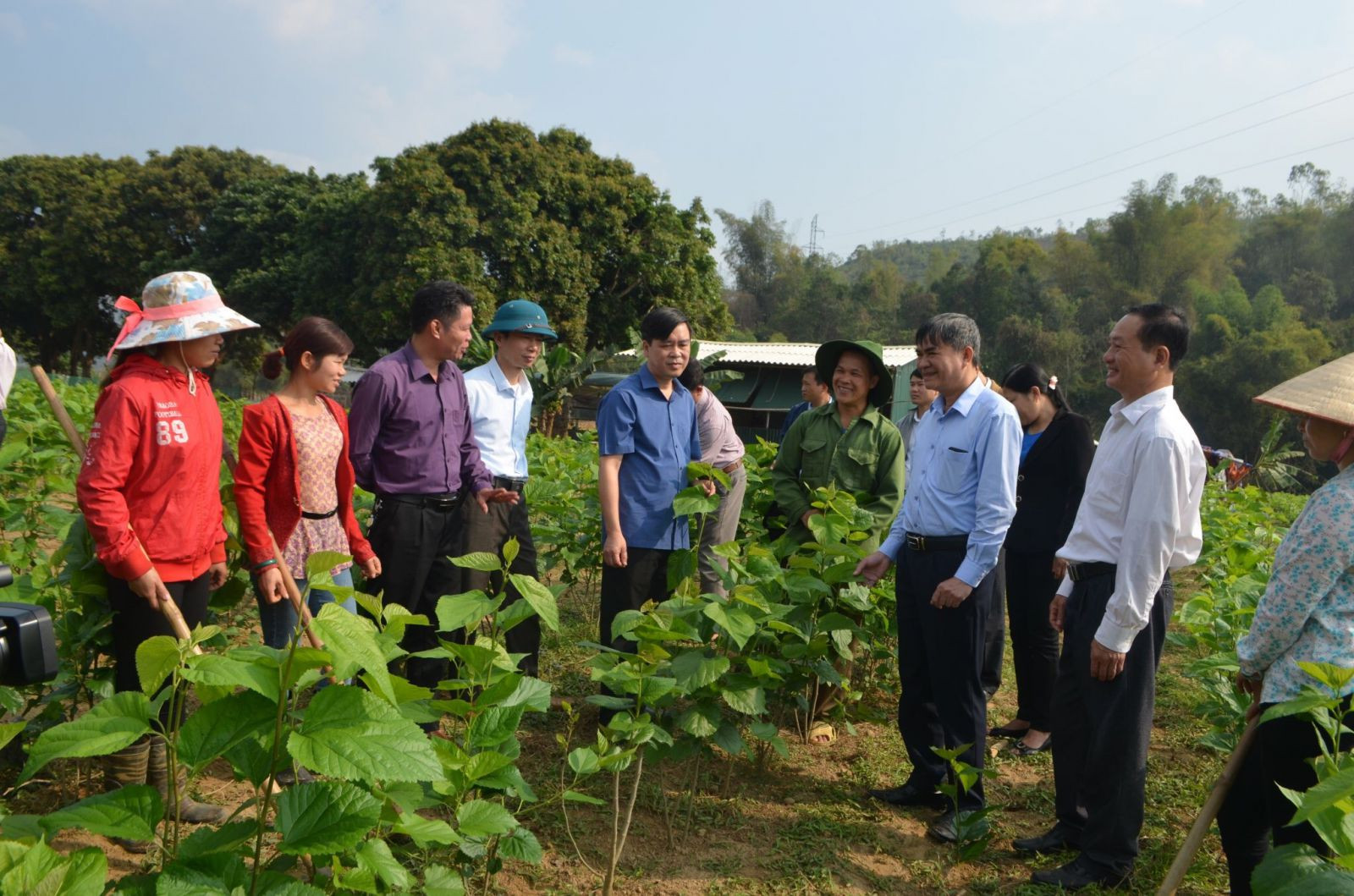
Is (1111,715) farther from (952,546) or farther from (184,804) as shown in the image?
(184,804)

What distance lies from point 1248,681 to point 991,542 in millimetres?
796

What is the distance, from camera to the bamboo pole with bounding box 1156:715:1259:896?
2227 mm

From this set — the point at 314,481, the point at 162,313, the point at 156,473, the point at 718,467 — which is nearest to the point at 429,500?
the point at 314,481

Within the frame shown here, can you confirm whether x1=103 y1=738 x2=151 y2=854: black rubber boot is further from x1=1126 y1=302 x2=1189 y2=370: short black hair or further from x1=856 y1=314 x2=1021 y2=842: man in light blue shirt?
x1=1126 y1=302 x2=1189 y2=370: short black hair

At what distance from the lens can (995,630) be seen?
12.1ft

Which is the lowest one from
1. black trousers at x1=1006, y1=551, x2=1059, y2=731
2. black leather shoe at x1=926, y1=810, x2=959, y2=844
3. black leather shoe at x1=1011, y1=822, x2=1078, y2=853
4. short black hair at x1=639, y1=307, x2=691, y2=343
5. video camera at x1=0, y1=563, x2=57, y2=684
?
black leather shoe at x1=1011, y1=822, x2=1078, y2=853

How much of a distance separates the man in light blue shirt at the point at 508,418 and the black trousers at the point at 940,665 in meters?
1.55

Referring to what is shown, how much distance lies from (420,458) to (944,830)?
224 cm

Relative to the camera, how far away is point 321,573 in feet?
4.81

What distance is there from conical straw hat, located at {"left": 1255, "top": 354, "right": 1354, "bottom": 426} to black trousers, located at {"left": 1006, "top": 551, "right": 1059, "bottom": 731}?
6.49 ft

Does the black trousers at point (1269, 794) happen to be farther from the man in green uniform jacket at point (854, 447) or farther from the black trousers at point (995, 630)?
the man in green uniform jacket at point (854, 447)

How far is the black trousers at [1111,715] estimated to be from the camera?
8.94 feet

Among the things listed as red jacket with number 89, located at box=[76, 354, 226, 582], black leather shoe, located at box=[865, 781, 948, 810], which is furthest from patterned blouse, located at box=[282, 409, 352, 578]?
black leather shoe, located at box=[865, 781, 948, 810]

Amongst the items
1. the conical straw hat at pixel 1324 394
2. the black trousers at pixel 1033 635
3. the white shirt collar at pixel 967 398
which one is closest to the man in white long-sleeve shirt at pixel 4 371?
the white shirt collar at pixel 967 398
